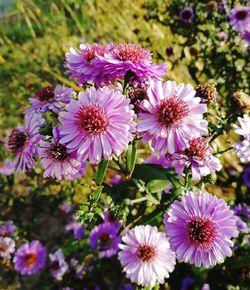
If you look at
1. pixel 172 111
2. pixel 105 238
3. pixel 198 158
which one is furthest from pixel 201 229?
pixel 105 238

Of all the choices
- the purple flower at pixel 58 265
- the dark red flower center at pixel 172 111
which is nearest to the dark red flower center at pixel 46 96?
the dark red flower center at pixel 172 111

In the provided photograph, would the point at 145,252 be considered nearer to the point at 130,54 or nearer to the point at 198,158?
the point at 198,158

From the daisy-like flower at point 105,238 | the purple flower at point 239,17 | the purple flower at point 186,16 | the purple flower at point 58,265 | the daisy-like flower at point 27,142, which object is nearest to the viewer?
the daisy-like flower at point 27,142

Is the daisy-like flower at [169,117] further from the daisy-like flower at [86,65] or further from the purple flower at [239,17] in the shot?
the purple flower at [239,17]

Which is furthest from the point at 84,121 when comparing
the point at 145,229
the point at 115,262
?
the point at 115,262

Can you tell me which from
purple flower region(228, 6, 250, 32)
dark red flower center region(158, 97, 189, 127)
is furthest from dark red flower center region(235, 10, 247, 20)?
dark red flower center region(158, 97, 189, 127)

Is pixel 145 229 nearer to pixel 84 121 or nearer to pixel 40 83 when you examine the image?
pixel 84 121

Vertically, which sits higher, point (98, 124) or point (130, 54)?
point (130, 54)
